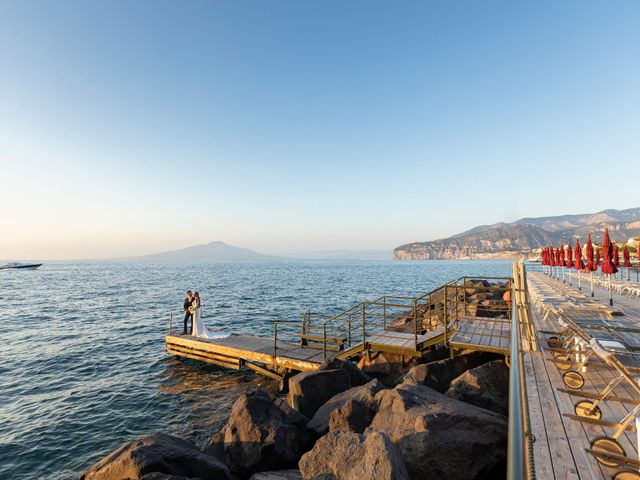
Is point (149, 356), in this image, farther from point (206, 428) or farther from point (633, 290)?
point (633, 290)

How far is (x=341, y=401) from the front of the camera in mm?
8562

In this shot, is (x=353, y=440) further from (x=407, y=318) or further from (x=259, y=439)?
(x=407, y=318)

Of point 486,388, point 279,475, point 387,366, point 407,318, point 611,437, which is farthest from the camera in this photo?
point 407,318

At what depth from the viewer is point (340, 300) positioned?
124ft

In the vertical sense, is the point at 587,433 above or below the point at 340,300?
above

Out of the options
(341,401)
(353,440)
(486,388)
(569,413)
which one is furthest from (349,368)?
(569,413)

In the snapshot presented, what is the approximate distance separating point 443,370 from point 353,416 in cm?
407

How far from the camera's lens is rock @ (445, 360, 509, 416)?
7469mm

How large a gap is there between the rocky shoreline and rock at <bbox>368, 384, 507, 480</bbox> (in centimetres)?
1

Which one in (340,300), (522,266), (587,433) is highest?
(522,266)

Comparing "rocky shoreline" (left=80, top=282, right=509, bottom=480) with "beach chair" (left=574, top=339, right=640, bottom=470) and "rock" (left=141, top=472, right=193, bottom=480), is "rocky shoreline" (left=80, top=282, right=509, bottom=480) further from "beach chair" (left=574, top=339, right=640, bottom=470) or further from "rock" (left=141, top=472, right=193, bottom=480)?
"beach chair" (left=574, top=339, right=640, bottom=470)

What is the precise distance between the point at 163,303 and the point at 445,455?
122ft

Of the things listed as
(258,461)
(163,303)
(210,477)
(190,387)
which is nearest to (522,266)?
(258,461)

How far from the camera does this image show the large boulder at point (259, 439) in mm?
6840
